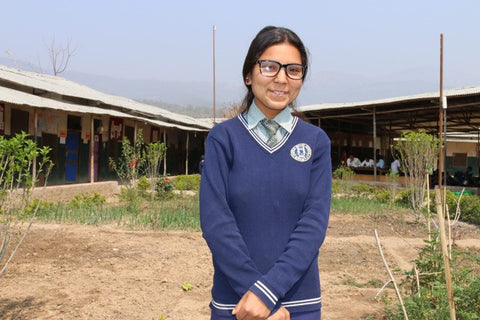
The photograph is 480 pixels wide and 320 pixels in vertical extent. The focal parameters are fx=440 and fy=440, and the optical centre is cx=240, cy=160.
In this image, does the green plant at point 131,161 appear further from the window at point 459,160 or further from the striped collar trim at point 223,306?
the window at point 459,160

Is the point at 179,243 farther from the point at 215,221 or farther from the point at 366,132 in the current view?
the point at 366,132

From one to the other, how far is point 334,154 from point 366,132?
2.93m

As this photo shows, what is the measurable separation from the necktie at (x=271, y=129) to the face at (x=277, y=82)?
53 mm

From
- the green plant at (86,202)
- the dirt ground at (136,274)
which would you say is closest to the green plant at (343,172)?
the dirt ground at (136,274)

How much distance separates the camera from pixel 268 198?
1.49 meters

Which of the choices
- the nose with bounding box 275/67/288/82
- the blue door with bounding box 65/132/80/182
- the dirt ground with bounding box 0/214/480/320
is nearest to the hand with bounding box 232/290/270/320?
the nose with bounding box 275/67/288/82

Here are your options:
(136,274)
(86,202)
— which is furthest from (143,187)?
(136,274)

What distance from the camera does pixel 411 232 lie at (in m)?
8.20

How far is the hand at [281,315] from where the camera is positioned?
141 centimetres

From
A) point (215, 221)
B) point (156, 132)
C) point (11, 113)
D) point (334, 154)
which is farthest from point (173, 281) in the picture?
point (334, 154)

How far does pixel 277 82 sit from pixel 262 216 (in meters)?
0.49

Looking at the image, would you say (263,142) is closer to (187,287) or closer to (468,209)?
(187,287)

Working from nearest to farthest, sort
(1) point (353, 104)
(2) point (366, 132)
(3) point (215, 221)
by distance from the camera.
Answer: (3) point (215, 221)
(1) point (353, 104)
(2) point (366, 132)

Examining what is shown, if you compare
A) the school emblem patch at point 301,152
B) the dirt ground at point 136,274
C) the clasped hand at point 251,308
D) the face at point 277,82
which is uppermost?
the face at point 277,82
